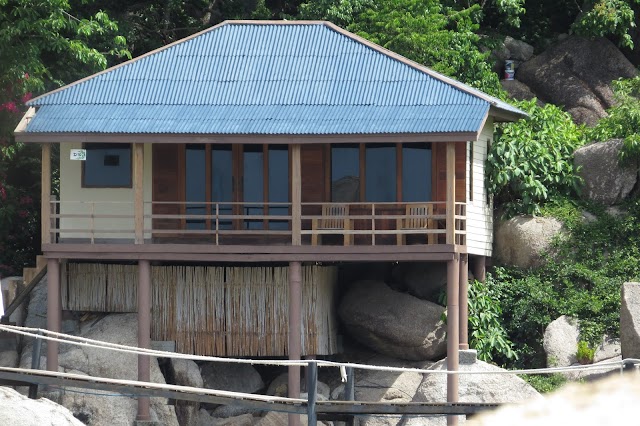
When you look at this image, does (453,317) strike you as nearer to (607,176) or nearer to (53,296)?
(607,176)

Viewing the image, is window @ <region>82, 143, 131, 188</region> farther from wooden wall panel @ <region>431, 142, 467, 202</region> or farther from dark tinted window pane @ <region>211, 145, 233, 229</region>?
wooden wall panel @ <region>431, 142, 467, 202</region>

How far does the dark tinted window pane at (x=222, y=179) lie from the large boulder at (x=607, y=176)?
7.69 meters

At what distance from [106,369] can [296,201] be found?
14.7ft

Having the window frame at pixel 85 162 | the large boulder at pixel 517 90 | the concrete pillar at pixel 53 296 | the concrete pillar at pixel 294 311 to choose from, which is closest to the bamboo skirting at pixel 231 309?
the concrete pillar at pixel 294 311

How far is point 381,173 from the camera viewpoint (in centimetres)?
2188

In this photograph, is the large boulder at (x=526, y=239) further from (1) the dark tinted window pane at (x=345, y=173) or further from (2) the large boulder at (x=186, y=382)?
(2) the large boulder at (x=186, y=382)

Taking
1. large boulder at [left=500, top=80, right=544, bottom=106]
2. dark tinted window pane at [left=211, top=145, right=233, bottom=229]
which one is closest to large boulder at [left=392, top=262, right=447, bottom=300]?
dark tinted window pane at [left=211, top=145, right=233, bottom=229]

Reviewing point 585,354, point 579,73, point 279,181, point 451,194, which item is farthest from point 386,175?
point 579,73

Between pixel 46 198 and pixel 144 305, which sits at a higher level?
pixel 46 198

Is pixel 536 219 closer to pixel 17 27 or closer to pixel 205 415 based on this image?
pixel 205 415

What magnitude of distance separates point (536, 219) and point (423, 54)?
16.4 ft

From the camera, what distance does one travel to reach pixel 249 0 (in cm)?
3250

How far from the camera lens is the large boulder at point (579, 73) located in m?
30.2

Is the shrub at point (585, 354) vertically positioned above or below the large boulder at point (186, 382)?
above
